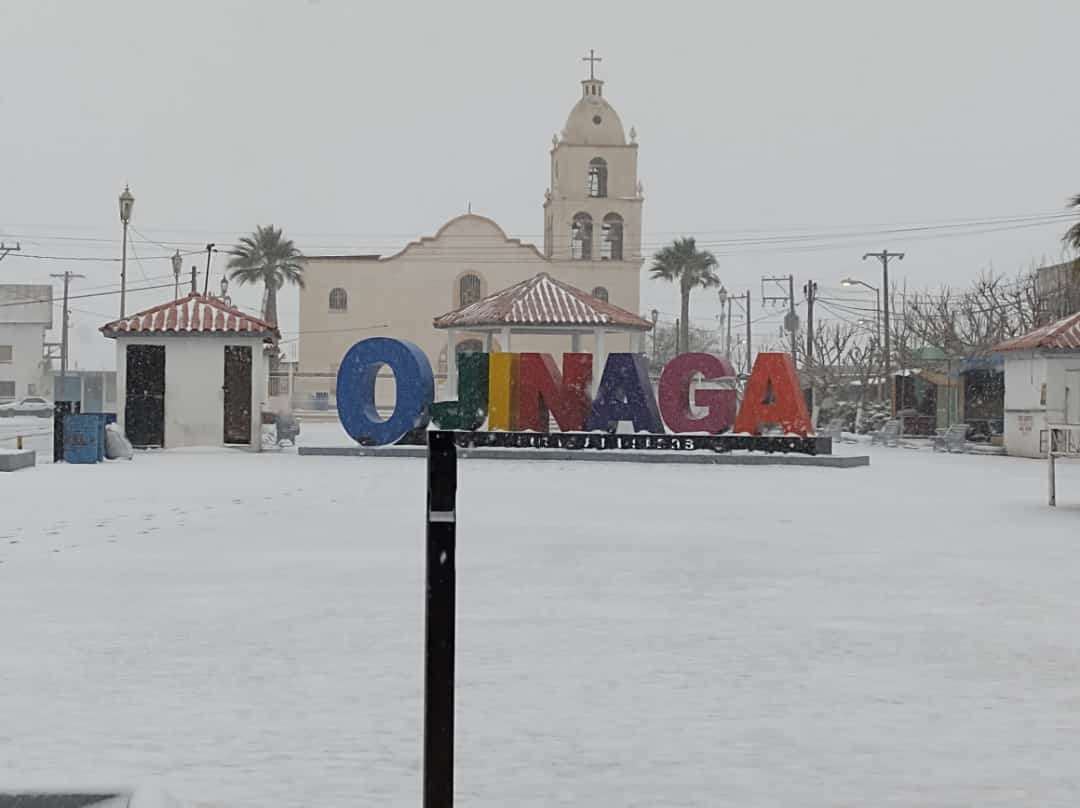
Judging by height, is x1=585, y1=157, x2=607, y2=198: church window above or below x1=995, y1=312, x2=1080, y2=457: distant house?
above

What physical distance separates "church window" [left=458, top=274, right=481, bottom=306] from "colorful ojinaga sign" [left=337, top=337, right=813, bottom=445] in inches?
1784

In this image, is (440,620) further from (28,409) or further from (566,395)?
(28,409)

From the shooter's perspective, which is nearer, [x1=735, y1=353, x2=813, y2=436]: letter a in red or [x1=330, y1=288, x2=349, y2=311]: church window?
[x1=735, y1=353, x2=813, y2=436]: letter a in red

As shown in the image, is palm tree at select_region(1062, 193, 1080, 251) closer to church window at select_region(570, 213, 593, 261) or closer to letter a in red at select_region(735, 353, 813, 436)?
letter a in red at select_region(735, 353, 813, 436)

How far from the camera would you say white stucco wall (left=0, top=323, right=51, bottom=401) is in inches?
3880

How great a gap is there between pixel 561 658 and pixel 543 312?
32.8 metres

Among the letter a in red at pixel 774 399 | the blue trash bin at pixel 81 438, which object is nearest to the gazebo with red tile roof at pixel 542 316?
the letter a in red at pixel 774 399

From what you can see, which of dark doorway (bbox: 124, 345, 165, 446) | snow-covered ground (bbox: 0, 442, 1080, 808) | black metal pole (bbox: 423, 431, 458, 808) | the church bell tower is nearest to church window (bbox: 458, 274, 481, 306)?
the church bell tower

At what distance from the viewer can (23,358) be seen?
9888 centimetres

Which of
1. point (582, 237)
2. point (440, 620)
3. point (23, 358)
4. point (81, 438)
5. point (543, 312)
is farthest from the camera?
point (23, 358)

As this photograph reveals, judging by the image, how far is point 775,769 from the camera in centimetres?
612

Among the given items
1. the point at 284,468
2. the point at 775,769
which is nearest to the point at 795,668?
the point at 775,769

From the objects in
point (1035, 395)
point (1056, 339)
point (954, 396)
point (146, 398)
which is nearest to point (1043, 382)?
point (1035, 395)

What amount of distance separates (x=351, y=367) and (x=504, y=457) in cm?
403
